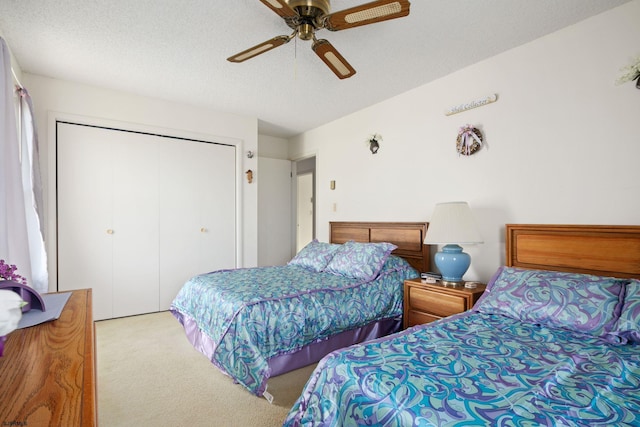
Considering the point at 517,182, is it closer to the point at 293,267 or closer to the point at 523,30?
the point at 523,30

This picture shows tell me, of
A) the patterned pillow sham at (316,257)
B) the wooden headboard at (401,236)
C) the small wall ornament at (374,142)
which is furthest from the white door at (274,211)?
the small wall ornament at (374,142)

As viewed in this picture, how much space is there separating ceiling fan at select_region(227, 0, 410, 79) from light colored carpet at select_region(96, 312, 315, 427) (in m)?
2.23

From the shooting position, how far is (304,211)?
5707mm

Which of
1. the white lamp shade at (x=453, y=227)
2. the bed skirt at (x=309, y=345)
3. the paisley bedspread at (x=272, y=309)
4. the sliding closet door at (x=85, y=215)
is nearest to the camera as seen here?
the paisley bedspread at (x=272, y=309)

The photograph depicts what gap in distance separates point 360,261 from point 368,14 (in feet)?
6.55

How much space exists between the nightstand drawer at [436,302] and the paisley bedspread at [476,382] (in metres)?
0.76

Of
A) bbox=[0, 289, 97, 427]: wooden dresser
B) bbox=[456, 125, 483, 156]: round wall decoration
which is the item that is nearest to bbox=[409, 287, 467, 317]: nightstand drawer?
bbox=[456, 125, 483, 156]: round wall decoration

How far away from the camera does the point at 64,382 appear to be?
771mm

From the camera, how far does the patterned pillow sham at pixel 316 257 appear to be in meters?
3.27

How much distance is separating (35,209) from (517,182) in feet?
12.5

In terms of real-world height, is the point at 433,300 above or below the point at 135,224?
below

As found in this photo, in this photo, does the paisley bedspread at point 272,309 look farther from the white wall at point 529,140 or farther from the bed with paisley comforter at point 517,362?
the white wall at point 529,140

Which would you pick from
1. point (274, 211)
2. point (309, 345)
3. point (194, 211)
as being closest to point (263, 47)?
point (309, 345)

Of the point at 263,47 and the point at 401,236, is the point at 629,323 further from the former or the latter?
the point at 263,47
